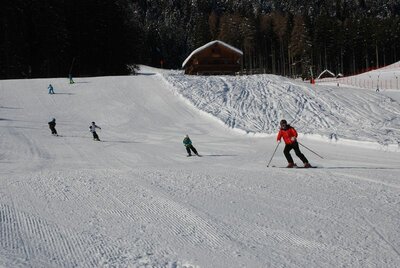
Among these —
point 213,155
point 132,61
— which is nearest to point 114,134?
point 213,155

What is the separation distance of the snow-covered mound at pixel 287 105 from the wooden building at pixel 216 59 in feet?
65.2

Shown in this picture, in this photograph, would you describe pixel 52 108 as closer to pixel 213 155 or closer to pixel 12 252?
pixel 213 155

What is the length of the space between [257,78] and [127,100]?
41.5 ft

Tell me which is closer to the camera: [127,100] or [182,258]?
[182,258]

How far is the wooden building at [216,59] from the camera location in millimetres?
58188

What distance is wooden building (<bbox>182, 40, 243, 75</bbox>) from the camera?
58.2 m

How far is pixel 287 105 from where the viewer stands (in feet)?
102

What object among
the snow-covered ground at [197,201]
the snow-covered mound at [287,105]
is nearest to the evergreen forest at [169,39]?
the snow-covered mound at [287,105]

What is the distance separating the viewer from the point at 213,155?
17.0m

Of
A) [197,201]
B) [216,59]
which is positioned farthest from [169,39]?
[197,201]

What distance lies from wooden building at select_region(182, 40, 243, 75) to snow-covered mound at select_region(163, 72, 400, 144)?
19.9 metres

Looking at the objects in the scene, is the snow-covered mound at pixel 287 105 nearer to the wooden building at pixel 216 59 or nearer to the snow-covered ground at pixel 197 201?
the snow-covered ground at pixel 197 201

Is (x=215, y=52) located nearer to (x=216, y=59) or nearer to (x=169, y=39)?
(x=216, y=59)

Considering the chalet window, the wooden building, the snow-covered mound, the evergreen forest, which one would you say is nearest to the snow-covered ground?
the snow-covered mound
